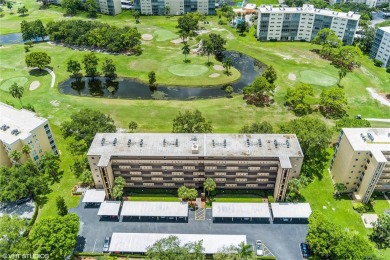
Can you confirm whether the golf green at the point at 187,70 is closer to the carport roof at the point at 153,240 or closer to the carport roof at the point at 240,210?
the carport roof at the point at 240,210

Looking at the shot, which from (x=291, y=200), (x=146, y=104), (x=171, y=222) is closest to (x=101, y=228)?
(x=171, y=222)

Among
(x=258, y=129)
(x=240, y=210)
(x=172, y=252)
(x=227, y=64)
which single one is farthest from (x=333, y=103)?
(x=172, y=252)

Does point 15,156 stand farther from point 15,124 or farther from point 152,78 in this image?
point 152,78

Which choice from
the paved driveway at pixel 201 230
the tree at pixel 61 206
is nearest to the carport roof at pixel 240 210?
the paved driveway at pixel 201 230

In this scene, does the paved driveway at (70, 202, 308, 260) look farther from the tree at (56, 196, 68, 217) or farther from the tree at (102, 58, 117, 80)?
the tree at (102, 58, 117, 80)

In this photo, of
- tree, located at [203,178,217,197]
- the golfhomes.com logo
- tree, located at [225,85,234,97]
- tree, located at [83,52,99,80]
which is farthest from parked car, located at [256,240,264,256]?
tree, located at [83,52,99,80]
